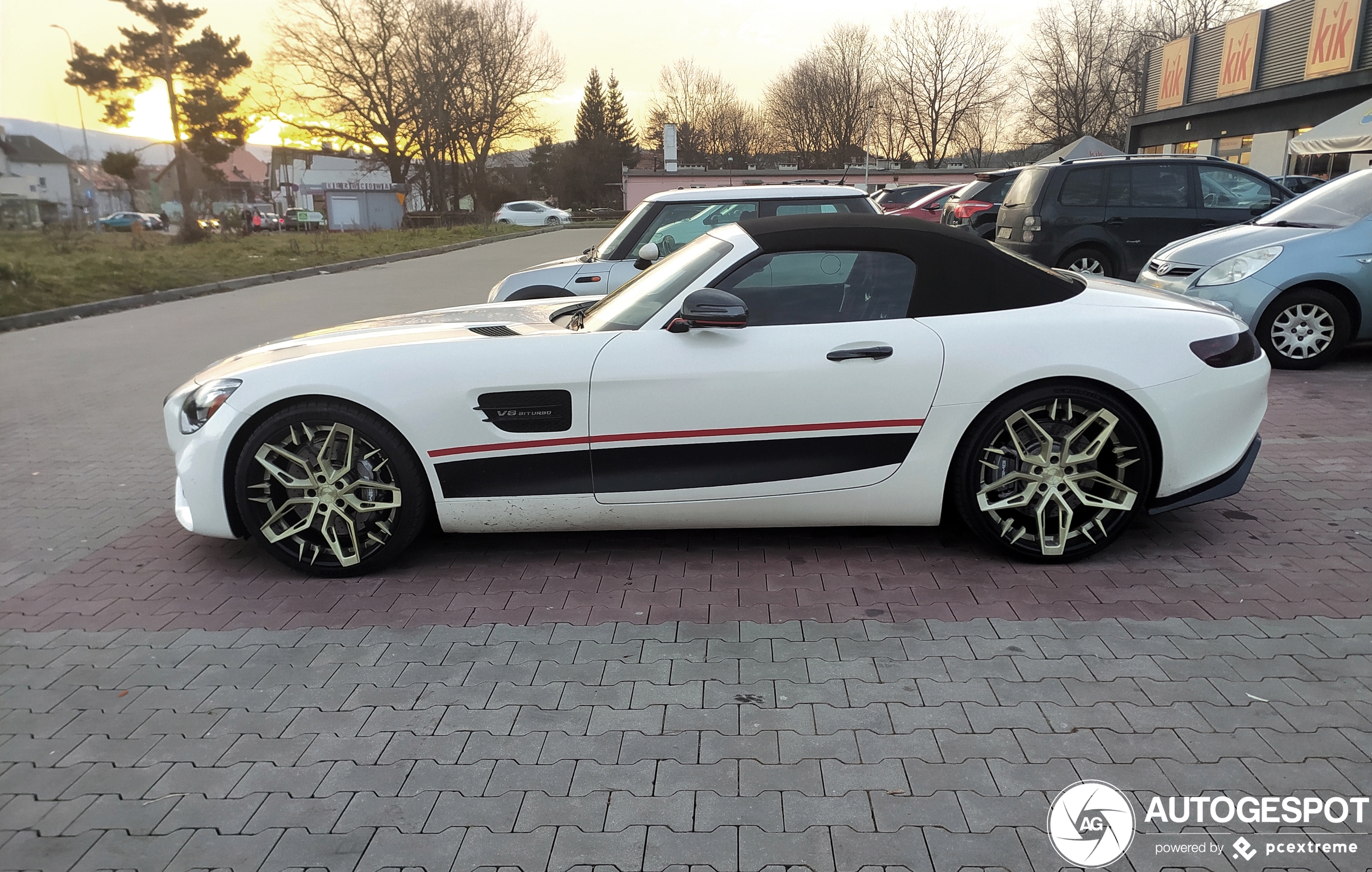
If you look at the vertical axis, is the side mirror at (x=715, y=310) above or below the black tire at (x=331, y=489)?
above

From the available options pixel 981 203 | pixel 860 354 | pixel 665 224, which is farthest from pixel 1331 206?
pixel 981 203

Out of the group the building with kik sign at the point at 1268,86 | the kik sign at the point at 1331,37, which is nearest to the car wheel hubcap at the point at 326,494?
the building with kik sign at the point at 1268,86

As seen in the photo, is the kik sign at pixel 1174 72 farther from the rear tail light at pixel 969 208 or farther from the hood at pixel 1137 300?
the hood at pixel 1137 300

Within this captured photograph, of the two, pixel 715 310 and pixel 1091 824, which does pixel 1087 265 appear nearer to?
pixel 715 310

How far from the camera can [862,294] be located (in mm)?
3842

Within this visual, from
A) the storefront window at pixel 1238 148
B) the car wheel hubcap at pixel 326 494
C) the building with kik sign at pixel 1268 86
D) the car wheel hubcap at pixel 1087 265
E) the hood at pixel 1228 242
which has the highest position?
the building with kik sign at pixel 1268 86

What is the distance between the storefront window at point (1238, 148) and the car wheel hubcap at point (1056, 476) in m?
30.5

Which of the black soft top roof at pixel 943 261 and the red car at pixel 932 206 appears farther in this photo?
the red car at pixel 932 206

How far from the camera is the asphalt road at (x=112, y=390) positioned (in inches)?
188

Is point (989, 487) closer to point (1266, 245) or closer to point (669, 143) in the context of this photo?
point (1266, 245)

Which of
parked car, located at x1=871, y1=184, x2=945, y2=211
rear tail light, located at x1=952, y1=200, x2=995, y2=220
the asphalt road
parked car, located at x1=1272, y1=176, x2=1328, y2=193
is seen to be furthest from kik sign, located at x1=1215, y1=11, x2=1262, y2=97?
the asphalt road

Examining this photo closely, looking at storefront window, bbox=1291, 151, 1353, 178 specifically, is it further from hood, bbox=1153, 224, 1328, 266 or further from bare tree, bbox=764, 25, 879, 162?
bare tree, bbox=764, 25, 879, 162

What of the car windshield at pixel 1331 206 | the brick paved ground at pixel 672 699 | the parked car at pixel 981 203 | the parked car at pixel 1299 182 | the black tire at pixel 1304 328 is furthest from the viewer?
the parked car at pixel 1299 182

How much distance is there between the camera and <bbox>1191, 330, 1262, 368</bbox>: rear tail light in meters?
3.78
